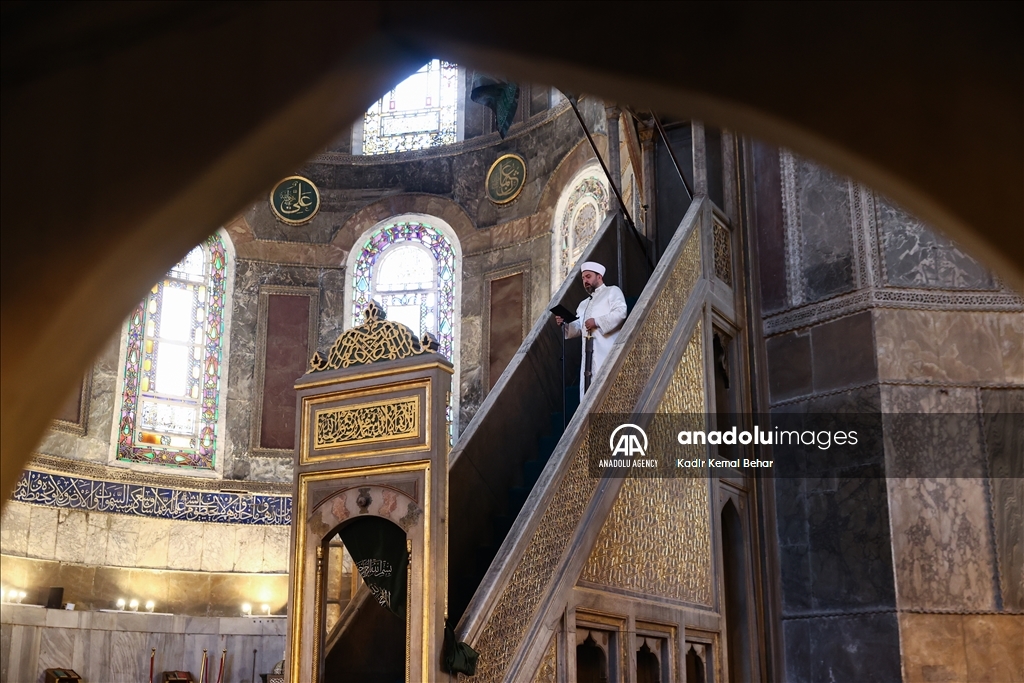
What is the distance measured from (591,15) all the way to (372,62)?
34cm

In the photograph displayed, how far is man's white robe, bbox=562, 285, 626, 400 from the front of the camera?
605 centimetres

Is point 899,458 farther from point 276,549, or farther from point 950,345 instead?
point 276,549

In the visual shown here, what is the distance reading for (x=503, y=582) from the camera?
4180mm

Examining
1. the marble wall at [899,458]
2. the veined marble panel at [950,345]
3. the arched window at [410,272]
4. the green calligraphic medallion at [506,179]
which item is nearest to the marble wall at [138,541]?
the arched window at [410,272]

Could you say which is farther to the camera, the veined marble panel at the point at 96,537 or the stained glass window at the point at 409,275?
the stained glass window at the point at 409,275

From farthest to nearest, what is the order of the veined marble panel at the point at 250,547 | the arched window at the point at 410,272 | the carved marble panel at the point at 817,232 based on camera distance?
the arched window at the point at 410,272 → the veined marble panel at the point at 250,547 → the carved marble panel at the point at 817,232

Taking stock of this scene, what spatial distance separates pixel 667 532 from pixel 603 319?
1.27 m

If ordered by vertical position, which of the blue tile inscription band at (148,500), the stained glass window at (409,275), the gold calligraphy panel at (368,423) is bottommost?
the gold calligraphy panel at (368,423)

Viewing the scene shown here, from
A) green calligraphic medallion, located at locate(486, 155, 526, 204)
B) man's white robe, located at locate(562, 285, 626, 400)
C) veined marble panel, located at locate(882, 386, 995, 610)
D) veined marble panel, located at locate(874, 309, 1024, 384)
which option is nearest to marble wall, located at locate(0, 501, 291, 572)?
green calligraphic medallion, located at locate(486, 155, 526, 204)

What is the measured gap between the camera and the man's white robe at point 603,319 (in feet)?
19.9

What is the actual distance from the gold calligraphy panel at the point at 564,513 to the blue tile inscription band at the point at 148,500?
16.5ft

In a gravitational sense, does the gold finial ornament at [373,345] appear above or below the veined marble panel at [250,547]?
above

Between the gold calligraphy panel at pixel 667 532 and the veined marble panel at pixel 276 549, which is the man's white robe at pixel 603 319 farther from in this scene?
the veined marble panel at pixel 276 549

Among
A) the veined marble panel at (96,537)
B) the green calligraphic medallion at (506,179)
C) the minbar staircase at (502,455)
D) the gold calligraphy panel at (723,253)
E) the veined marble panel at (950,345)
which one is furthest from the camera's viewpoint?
the green calligraphic medallion at (506,179)
